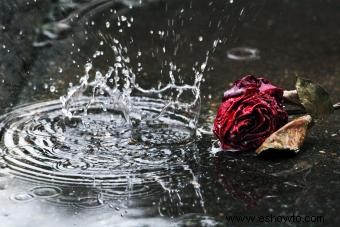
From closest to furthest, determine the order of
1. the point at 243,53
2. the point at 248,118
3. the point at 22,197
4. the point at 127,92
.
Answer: the point at 22,197
the point at 248,118
the point at 127,92
the point at 243,53

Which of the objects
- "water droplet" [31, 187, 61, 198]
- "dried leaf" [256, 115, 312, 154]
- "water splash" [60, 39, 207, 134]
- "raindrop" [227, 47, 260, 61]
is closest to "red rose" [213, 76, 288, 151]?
"dried leaf" [256, 115, 312, 154]

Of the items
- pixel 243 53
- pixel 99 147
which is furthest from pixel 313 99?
pixel 243 53

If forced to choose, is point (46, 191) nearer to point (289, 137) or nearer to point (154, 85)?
point (289, 137)

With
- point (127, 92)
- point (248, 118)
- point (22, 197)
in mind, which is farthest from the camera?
point (127, 92)

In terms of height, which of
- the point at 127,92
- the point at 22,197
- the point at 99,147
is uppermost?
the point at 127,92

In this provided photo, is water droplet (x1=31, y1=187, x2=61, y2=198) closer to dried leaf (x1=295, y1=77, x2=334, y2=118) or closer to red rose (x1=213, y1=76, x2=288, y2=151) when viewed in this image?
red rose (x1=213, y1=76, x2=288, y2=151)

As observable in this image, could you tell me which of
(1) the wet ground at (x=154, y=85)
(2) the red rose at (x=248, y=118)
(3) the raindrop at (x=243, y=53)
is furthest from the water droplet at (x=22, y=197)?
(3) the raindrop at (x=243, y=53)

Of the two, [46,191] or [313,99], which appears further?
[313,99]

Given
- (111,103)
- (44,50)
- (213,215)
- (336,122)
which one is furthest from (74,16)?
(213,215)
